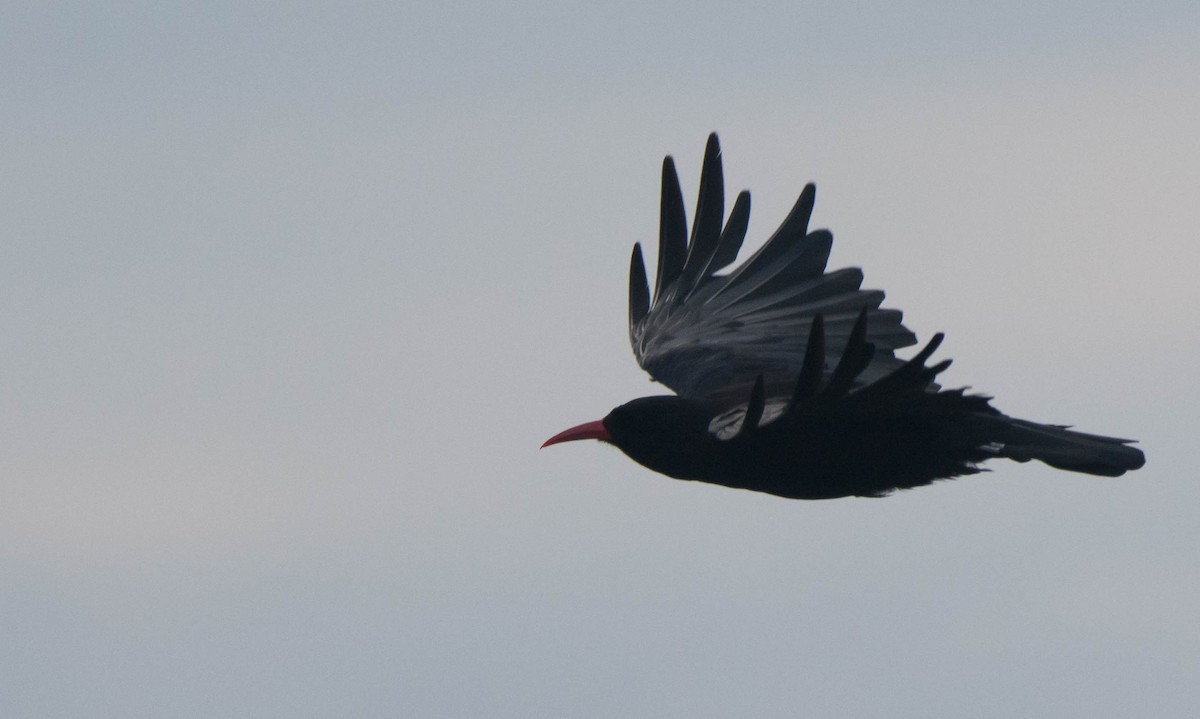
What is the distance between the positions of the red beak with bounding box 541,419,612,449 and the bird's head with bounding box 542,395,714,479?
0.13 m

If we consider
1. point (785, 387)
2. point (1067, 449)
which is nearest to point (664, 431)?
point (785, 387)

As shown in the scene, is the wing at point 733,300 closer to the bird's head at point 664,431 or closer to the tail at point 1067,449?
the bird's head at point 664,431

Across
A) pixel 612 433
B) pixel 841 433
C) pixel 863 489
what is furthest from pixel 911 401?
pixel 612 433

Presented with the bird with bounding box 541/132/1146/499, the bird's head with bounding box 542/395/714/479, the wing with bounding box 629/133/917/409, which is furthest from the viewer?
the wing with bounding box 629/133/917/409

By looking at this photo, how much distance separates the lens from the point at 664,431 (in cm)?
1019

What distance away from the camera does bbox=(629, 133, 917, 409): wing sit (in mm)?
11352

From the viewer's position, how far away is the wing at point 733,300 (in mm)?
11352

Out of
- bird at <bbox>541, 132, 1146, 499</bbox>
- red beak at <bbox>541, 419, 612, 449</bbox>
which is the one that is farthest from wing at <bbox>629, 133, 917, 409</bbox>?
red beak at <bbox>541, 419, 612, 449</bbox>

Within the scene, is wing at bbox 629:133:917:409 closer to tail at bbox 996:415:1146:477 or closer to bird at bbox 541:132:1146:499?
bird at bbox 541:132:1146:499

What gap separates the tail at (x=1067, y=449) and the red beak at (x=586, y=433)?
2231 millimetres

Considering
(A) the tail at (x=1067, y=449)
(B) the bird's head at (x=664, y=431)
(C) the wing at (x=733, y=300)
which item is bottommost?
(A) the tail at (x=1067, y=449)

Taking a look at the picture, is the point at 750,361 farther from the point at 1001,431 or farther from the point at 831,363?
the point at 1001,431

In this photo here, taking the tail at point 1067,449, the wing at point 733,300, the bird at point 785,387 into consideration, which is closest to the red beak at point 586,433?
the bird at point 785,387

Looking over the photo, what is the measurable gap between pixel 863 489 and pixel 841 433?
734 millimetres
